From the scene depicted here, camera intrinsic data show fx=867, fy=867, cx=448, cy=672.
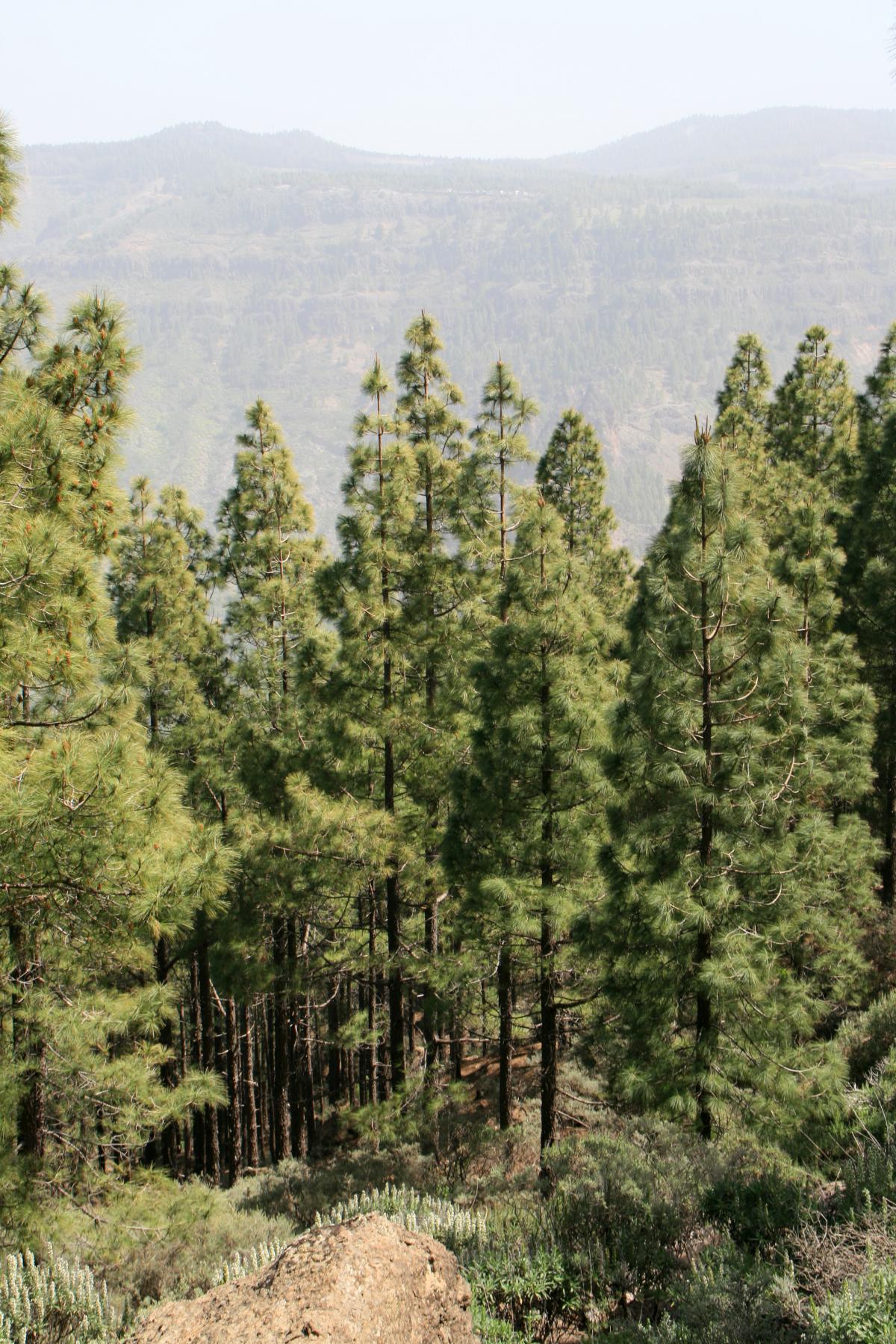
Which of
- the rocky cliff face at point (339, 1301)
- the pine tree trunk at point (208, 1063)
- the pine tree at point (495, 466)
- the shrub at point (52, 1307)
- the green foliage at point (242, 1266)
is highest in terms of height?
the pine tree at point (495, 466)

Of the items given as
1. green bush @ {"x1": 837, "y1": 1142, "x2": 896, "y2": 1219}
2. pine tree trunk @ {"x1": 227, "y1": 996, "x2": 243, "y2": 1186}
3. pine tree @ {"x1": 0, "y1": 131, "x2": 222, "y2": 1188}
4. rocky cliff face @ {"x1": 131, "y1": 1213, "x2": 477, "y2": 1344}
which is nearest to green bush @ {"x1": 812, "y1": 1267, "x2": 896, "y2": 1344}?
green bush @ {"x1": 837, "y1": 1142, "x2": 896, "y2": 1219}

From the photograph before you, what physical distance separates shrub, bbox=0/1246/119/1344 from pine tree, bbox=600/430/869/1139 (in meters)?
5.23

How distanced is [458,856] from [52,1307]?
6.18 meters

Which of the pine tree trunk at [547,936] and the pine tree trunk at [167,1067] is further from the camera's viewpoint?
the pine tree trunk at [167,1067]

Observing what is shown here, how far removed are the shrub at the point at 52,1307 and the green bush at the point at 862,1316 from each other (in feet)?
13.5

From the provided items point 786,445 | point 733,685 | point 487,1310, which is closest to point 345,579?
point 733,685

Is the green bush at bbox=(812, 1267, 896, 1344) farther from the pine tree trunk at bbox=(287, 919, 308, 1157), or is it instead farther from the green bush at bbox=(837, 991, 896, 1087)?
the pine tree trunk at bbox=(287, 919, 308, 1157)

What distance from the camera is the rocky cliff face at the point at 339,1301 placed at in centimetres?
414

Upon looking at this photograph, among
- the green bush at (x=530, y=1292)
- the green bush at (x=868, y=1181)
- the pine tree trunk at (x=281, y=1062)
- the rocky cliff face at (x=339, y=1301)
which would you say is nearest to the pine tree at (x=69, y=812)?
the rocky cliff face at (x=339, y=1301)

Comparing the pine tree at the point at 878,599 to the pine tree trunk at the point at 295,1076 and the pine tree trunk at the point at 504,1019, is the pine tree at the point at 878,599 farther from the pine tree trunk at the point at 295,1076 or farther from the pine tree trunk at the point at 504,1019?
the pine tree trunk at the point at 295,1076

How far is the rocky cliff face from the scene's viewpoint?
13.6ft

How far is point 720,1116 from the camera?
905 cm

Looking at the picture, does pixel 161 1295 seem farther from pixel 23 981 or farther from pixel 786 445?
pixel 786 445

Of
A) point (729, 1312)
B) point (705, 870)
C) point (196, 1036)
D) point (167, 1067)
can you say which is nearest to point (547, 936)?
point (705, 870)
